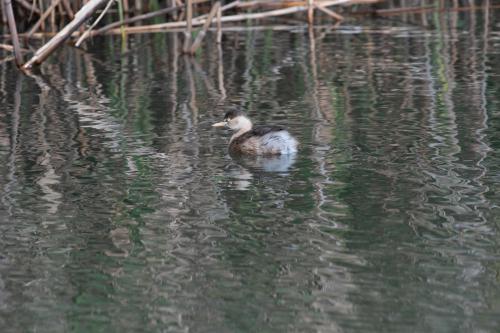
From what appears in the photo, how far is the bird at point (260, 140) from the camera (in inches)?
338

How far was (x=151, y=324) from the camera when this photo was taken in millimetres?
5191

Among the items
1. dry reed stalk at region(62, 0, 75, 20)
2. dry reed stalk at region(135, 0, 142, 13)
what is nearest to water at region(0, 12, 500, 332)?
dry reed stalk at region(62, 0, 75, 20)

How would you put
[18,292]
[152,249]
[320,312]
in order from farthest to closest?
[152,249] → [18,292] → [320,312]

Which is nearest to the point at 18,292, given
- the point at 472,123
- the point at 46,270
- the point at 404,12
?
the point at 46,270

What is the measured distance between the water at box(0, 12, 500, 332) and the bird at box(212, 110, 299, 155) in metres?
0.11

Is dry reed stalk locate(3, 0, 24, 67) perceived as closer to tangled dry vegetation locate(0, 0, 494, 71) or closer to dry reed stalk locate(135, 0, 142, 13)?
tangled dry vegetation locate(0, 0, 494, 71)

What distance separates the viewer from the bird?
338 inches

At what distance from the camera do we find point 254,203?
7.26 m

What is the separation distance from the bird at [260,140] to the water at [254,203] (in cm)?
11

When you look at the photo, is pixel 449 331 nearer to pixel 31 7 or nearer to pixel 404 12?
pixel 31 7

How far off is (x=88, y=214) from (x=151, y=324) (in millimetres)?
2005

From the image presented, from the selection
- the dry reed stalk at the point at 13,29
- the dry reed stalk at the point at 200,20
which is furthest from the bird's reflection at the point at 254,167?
the dry reed stalk at the point at 200,20

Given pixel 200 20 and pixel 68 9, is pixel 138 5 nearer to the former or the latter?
pixel 68 9

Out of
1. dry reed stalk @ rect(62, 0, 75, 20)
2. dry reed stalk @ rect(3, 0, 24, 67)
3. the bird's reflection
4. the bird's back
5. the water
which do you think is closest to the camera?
the water
